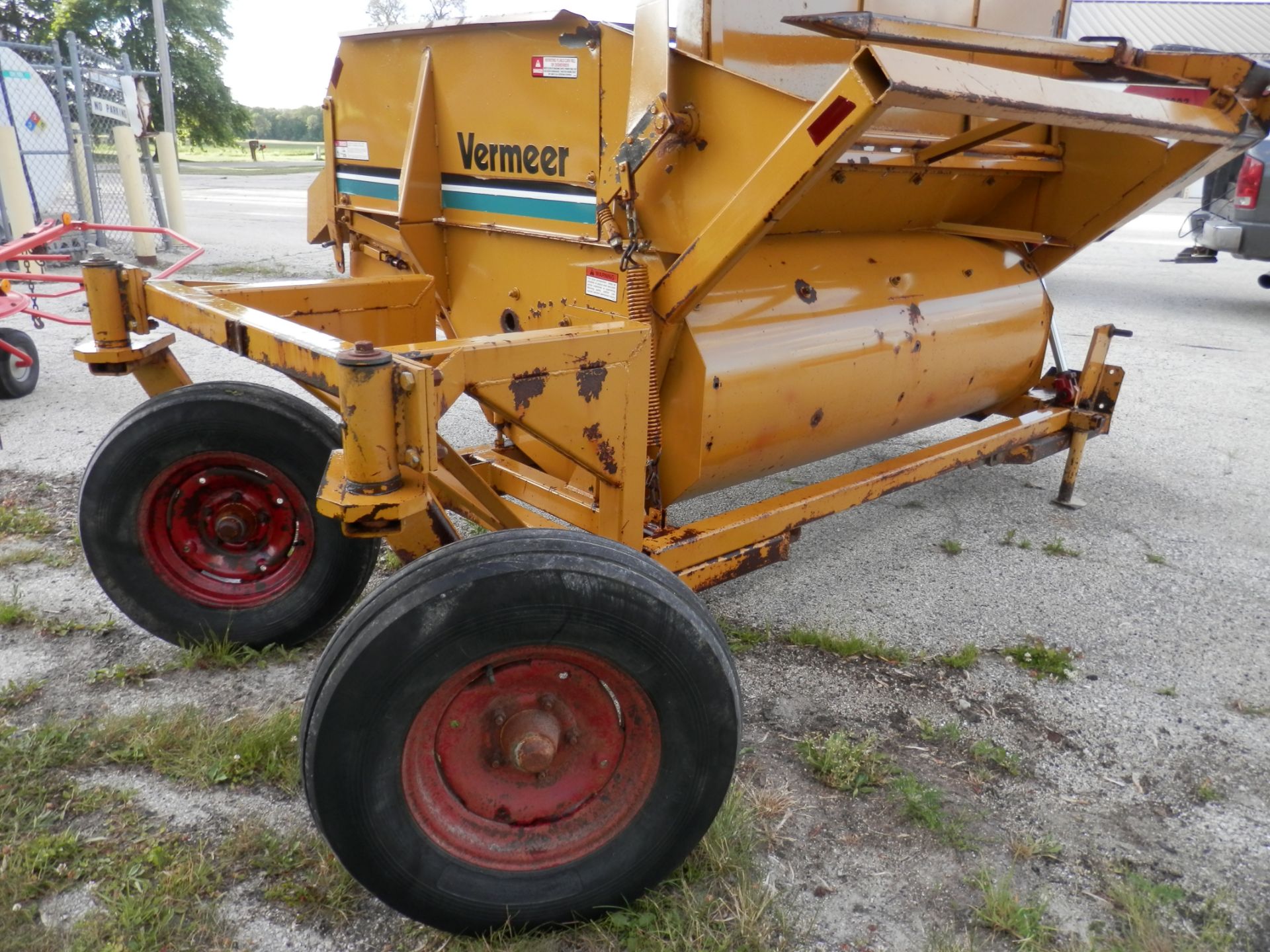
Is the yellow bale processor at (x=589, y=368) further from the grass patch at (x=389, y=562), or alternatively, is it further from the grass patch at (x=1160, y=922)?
the grass patch at (x=1160, y=922)

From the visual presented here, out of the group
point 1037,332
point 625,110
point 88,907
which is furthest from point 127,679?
point 1037,332

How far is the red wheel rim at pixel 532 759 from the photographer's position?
6.16ft

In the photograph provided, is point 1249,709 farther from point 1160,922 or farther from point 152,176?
point 152,176

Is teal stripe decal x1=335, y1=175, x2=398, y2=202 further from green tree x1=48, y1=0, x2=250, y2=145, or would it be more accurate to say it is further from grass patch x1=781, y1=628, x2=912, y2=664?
green tree x1=48, y1=0, x2=250, y2=145

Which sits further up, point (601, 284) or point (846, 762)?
point (601, 284)

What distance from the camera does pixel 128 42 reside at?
32.0 m

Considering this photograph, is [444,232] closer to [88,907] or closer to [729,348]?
[729,348]

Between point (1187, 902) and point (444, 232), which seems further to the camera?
point (444, 232)

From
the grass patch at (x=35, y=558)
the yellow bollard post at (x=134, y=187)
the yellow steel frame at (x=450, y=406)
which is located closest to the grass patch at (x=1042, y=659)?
the yellow steel frame at (x=450, y=406)

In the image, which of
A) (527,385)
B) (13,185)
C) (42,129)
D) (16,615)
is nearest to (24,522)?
(16,615)

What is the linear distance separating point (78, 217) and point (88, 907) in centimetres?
1098

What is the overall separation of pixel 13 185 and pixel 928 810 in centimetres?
1087

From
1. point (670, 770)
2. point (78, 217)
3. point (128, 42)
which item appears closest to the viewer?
point (670, 770)

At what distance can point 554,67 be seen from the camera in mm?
2721
